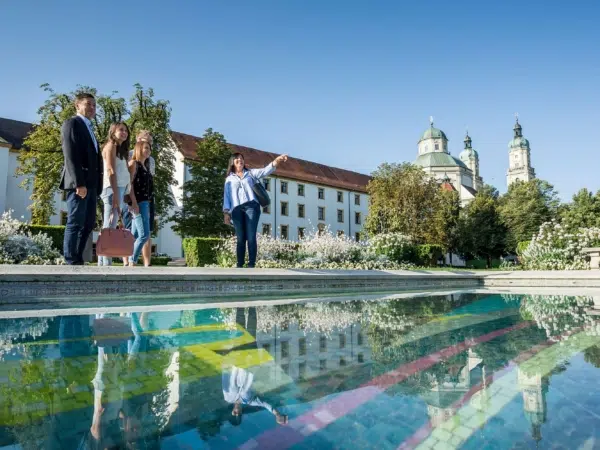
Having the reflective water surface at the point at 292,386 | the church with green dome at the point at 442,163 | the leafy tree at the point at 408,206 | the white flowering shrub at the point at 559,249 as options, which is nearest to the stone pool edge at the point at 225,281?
the reflective water surface at the point at 292,386

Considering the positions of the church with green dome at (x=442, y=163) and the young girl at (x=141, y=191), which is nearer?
the young girl at (x=141, y=191)

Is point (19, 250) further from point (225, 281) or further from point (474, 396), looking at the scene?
point (474, 396)

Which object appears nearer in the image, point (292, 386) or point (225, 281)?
point (292, 386)

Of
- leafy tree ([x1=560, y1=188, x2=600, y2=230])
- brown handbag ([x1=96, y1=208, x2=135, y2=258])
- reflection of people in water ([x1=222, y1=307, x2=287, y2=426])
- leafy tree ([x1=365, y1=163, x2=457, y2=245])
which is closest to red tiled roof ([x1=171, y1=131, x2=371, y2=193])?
leafy tree ([x1=365, y1=163, x2=457, y2=245])

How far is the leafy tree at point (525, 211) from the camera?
4434 centimetres

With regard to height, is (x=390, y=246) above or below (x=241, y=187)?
below

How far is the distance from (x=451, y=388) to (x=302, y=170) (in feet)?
153

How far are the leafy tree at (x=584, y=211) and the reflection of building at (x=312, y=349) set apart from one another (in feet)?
147

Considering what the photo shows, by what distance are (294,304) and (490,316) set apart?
2.11 meters

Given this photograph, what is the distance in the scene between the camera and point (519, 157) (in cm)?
10925

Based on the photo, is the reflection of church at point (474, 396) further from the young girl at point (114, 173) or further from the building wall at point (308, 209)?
the building wall at point (308, 209)

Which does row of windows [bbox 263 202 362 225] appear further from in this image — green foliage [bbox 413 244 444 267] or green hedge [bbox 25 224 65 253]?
green hedge [bbox 25 224 65 253]

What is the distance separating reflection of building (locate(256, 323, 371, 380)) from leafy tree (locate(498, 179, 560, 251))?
45.8 meters

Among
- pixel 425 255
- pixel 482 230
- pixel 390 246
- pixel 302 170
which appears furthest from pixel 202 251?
pixel 482 230
